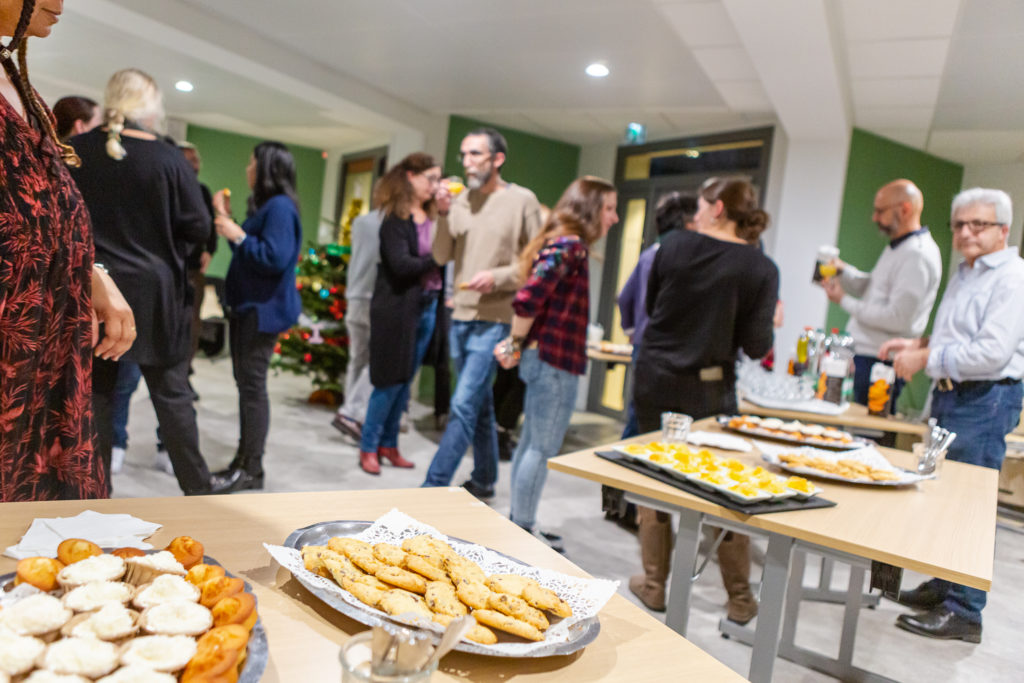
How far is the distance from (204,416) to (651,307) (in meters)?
3.36

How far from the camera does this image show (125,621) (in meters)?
0.57

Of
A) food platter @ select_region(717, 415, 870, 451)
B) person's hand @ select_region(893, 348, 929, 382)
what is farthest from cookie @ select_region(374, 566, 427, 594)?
person's hand @ select_region(893, 348, 929, 382)

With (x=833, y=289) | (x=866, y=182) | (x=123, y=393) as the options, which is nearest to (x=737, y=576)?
(x=833, y=289)

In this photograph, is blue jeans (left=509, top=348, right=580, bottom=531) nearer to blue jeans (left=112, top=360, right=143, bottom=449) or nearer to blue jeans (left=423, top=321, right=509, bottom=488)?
blue jeans (left=423, top=321, right=509, bottom=488)

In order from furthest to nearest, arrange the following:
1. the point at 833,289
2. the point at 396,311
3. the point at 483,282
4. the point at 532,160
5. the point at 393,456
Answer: the point at 532,160, the point at 393,456, the point at 833,289, the point at 396,311, the point at 483,282

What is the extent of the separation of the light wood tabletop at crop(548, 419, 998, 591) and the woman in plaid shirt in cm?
88

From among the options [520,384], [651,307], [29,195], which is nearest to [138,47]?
[520,384]

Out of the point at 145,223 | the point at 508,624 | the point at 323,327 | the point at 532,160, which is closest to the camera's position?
the point at 508,624

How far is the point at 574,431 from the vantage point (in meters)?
5.85

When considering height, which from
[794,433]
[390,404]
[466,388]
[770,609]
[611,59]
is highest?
Answer: [611,59]

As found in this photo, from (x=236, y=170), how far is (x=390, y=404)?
6.74m

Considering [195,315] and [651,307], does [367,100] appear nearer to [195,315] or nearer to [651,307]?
[195,315]

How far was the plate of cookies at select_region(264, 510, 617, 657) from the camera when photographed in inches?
29.0

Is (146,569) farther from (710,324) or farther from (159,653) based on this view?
(710,324)
